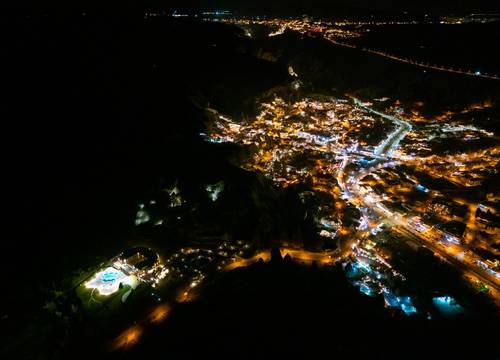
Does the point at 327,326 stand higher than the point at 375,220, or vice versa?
the point at 327,326

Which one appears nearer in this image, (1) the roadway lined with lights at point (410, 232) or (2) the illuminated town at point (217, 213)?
(2) the illuminated town at point (217, 213)

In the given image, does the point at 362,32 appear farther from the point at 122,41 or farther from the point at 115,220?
the point at 115,220

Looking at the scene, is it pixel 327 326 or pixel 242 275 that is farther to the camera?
pixel 242 275

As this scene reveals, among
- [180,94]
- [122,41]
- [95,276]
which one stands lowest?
[95,276]

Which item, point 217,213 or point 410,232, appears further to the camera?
point 410,232

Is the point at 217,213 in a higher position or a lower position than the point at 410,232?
higher

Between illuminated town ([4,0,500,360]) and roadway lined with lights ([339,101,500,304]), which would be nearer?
illuminated town ([4,0,500,360])

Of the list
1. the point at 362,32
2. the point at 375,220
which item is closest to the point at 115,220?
the point at 375,220

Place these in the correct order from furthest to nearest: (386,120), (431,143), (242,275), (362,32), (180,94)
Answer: (362,32) → (386,120) → (431,143) → (180,94) → (242,275)

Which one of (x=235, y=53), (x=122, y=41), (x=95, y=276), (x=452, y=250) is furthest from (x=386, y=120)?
(x=95, y=276)

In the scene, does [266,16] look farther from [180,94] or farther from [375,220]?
[375,220]

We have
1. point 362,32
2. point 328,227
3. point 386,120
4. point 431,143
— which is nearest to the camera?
point 328,227
